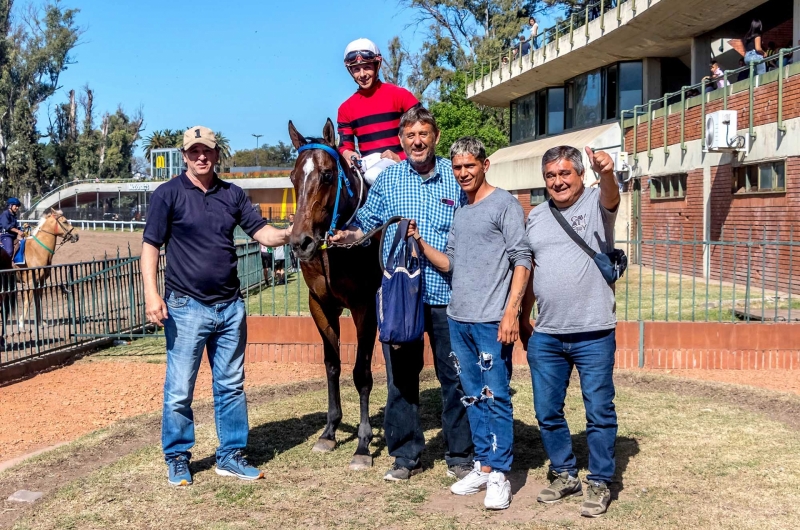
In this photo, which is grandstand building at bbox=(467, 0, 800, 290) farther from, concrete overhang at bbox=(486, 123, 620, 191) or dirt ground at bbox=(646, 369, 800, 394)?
dirt ground at bbox=(646, 369, 800, 394)

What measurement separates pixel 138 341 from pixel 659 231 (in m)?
14.0

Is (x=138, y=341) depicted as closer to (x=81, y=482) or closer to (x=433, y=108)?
Result: (x=81, y=482)

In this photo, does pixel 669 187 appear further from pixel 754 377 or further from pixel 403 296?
pixel 403 296

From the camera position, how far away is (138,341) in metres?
10.9

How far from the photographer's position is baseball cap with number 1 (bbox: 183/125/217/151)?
4784 mm

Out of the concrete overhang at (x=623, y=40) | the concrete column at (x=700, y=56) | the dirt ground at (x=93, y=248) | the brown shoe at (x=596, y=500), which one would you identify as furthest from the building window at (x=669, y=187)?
the dirt ground at (x=93, y=248)

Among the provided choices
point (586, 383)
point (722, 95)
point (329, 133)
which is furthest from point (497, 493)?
point (722, 95)

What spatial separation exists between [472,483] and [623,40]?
2186cm

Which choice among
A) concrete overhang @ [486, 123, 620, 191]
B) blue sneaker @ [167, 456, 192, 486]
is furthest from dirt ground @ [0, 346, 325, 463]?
concrete overhang @ [486, 123, 620, 191]

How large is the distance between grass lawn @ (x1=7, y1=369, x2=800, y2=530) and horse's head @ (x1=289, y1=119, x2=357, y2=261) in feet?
4.91

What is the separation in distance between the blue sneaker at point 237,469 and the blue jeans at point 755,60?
1343 centimetres

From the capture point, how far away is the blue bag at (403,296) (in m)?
4.48

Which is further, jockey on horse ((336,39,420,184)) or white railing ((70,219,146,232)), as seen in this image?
white railing ((70,219,146,232))

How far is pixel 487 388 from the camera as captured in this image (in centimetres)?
440
